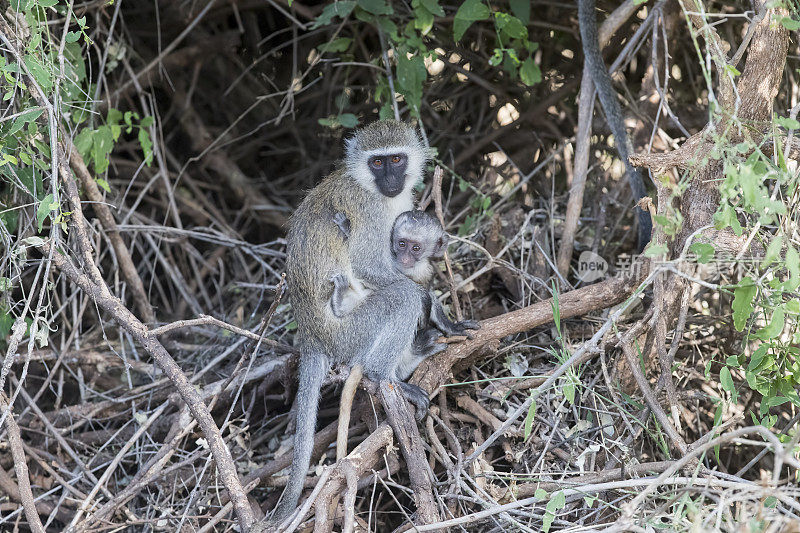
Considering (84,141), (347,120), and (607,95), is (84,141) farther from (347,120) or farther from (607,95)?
(607,95)

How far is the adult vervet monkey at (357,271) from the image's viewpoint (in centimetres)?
418

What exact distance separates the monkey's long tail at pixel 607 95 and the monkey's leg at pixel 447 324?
1139 millimetres

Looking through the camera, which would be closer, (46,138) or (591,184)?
(46,138)

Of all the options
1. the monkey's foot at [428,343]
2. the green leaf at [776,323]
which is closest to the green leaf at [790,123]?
the green leaf at [776,323]

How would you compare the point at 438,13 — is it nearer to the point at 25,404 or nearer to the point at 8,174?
the point at 8,174

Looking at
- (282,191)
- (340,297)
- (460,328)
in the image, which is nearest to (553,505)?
(460,328)

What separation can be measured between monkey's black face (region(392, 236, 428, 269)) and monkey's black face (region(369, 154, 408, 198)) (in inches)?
10.7

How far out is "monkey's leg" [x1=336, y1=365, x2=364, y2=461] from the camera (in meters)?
3.67

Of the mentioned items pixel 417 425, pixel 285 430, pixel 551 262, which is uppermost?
pixel 551 262

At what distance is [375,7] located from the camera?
521cm

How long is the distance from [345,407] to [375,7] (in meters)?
2.71

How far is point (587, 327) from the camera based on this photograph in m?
4.59

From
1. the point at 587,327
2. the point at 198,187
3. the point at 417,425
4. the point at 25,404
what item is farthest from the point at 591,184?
the point at 25,404

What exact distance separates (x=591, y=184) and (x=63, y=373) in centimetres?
380
